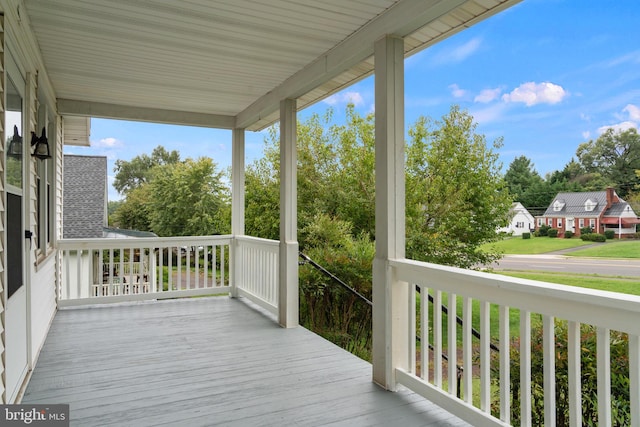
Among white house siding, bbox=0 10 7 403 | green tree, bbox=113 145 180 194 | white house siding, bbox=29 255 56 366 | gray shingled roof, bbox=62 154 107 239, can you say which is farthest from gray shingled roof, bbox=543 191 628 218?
gray shingled roof, bbox=62 154 107 239

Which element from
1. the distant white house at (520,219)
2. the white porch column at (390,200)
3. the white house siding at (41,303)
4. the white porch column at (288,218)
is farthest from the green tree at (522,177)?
the white house siding at (41,303)

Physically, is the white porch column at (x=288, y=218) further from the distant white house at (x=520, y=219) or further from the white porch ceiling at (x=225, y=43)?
the distant white house at (x=520, y=219)

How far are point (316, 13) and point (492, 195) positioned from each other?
230 centimetres

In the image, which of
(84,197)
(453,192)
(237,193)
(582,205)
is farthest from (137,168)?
(582,205)

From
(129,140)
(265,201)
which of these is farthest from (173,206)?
(129,140)

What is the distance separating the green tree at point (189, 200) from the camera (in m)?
9.16

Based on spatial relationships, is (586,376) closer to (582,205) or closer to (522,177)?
(582,205)

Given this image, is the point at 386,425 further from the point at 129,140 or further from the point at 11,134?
the point at 129,140

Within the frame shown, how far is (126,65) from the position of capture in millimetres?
4066

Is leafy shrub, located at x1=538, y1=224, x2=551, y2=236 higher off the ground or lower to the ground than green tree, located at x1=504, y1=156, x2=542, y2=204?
lower

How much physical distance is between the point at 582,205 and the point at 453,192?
2764mm

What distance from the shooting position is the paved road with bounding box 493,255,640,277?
2003 millimetres

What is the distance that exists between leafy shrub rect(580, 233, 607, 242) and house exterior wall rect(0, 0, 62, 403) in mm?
2955

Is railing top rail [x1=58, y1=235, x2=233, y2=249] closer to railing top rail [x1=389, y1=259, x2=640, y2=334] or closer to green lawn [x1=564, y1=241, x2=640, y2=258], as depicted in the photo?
railing top rail [x1=389, y1=259, x2=640, y2=334]
